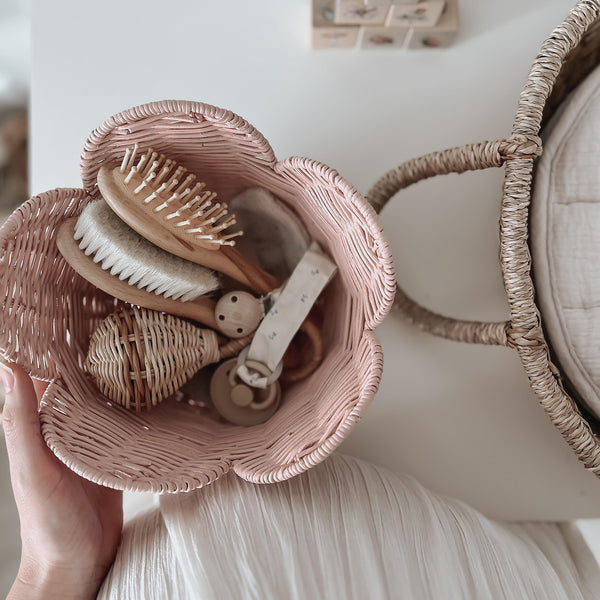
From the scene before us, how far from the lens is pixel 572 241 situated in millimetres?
568

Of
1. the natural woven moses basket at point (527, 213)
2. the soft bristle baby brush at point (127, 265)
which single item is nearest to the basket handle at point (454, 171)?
the natural woven moses basket at point (527, 213)

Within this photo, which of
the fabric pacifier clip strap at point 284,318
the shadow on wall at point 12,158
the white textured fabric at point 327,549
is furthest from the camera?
the shadow on wall at point 12,158

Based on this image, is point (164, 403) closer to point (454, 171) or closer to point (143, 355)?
point (143, 355)

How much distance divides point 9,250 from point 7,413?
0.13 m

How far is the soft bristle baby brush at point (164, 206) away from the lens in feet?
1.68

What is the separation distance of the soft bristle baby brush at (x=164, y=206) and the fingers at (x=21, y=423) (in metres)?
0.16

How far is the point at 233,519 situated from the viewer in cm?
51

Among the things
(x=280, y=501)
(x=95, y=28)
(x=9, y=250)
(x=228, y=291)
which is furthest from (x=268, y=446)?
(x=95, y=28)

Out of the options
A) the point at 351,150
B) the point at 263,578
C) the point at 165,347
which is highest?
the point at 351,150

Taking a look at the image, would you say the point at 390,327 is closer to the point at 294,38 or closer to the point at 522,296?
the point at 522,296

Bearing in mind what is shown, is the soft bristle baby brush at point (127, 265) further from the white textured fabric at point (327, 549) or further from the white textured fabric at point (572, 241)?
the white textured fabric at point (572, 241)

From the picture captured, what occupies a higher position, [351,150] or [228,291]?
[351,150]

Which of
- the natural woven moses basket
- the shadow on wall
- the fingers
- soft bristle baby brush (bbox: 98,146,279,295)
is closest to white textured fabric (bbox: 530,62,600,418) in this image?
the natural woven moses basket

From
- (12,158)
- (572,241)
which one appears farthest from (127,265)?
(12,158)
